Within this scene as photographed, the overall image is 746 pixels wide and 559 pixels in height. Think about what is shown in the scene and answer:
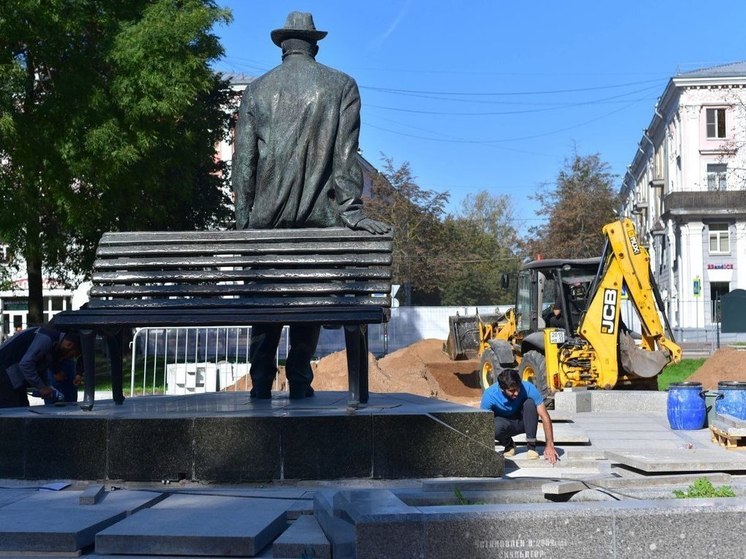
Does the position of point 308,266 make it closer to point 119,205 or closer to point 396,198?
point 119,205

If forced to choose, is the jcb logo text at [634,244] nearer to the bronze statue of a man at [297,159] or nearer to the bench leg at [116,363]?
the bronze statue of a man at [297,159]

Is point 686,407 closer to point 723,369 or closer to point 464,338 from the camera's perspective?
point 723,369

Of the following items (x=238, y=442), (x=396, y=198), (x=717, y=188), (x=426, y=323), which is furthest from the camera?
(x=717, y=188)

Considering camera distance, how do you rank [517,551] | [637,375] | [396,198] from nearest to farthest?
[517,551] → [637,375] → [396,198]

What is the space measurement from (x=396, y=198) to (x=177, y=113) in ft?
74.8

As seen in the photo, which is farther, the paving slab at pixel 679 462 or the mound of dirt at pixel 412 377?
the mound of dirt at pixel 412 377

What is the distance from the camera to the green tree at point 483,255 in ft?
199

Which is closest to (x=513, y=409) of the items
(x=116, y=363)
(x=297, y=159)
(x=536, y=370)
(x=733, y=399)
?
(x=297, y=159)

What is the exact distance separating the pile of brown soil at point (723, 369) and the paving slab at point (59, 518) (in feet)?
52.5

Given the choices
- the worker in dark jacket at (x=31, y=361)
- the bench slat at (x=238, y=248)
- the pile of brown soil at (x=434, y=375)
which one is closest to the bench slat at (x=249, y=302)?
the bench slat at (x=238, y=248)

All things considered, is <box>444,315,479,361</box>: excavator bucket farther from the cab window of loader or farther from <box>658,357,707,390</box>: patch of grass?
the cab window of loader

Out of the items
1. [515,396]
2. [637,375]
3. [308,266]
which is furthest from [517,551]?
[637,375]

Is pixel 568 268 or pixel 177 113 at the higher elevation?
pixel 177 113

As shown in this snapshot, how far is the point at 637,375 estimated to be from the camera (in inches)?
631
